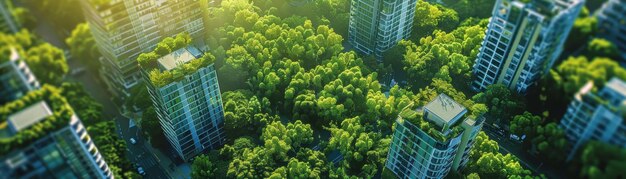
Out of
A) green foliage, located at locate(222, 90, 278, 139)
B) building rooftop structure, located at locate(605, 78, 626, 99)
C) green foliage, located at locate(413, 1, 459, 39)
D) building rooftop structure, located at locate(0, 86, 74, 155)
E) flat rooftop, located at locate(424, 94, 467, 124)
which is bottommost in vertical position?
green foliage, located at locate(222, 90, 278, 139)

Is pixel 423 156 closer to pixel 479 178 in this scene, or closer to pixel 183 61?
pixel 479 178

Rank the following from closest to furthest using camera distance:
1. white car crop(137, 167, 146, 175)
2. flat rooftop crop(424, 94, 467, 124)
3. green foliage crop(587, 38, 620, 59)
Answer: green foliage crop(587, 38, 620, 59) → flat rooftop crop(424, 94, 467, 124) → white car crop(137, 167, 146, 175)

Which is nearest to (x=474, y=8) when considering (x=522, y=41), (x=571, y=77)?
(x=522, y=41)

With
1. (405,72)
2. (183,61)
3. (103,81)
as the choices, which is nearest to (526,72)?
(405,72)

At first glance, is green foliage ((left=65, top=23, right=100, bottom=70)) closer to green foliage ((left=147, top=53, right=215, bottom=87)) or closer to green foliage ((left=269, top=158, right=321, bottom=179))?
green foliage ((left=147, top=53, right=215, bottom=87))

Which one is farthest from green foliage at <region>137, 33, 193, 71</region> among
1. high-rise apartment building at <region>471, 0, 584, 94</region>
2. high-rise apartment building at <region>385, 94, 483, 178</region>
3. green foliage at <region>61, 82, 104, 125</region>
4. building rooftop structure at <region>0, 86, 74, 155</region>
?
high-rise apartment building at <region>471, 0, 584, 94</region>

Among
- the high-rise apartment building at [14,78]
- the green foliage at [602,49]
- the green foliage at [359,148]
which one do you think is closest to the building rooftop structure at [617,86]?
the green foliage at [602,49]
